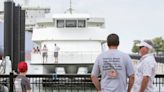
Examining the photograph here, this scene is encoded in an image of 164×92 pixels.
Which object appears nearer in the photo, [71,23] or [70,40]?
[70,40]

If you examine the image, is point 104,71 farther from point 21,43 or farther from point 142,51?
point 21,43

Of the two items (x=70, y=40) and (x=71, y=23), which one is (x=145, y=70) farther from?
(x=71, y=23)

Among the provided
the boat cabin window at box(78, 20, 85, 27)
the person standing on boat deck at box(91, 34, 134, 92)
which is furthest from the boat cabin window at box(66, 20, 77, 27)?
the person standing on boat deck at box(91, 34, 134, 92)

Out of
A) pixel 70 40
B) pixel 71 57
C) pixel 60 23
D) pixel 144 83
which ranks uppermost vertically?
pixel 60 23

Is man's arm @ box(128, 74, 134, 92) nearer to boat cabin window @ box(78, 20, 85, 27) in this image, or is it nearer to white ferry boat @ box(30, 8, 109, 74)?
white ferry boat @ box(30, 8, 109, 74)

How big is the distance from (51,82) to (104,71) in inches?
183

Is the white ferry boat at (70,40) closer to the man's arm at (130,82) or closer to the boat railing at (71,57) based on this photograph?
the boat railing at (71,57)

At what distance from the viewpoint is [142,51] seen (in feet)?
21.7

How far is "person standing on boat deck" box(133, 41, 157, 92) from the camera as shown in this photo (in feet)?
20.9

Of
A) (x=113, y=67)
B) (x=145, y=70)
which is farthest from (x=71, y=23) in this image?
(x=113, y=67)

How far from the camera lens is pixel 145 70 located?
6.43 m

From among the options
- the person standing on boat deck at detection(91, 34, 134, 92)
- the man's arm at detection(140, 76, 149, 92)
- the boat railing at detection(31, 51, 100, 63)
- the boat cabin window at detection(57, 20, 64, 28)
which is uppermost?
the boat cabin window at detection(57, 20, 64, 28)

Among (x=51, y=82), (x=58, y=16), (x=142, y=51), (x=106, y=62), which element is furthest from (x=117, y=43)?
(x=58, y=16)

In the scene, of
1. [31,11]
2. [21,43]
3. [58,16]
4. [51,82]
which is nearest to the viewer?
[51,82]
